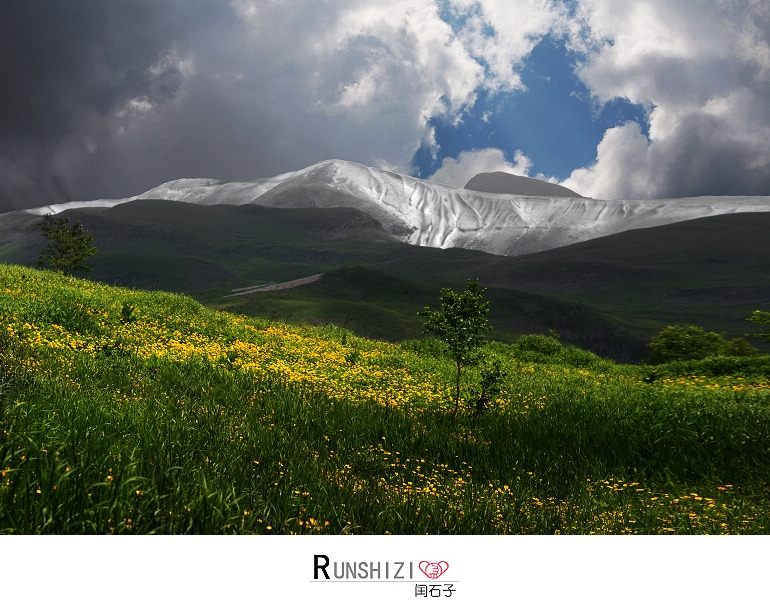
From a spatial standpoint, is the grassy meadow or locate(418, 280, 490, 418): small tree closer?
the grassy meadow

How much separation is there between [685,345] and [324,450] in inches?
952

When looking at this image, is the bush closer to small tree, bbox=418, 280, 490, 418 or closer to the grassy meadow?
the grassy meadow

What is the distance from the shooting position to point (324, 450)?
6.07 m

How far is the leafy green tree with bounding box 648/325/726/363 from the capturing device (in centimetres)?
2459

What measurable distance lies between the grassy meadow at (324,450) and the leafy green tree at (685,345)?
1522cm

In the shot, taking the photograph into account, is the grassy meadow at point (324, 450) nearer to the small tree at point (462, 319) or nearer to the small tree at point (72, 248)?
the small tree at point (462, 319)

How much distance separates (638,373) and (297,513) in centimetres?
1950

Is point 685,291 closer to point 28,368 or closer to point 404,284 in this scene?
point 404,284

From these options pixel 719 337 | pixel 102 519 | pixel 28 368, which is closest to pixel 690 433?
pixel 102 519
